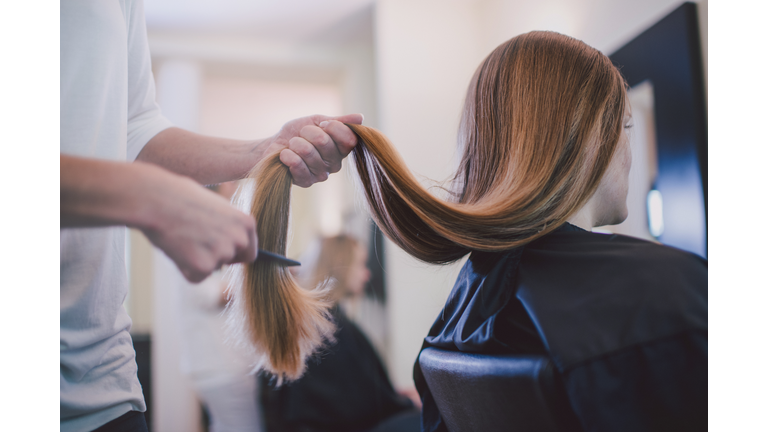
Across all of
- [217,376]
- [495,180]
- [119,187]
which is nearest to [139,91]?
[119,187]

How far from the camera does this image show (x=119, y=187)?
404mm

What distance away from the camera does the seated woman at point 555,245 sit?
54 centimetres

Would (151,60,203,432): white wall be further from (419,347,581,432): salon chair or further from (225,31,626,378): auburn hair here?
(419,347,581,432): salon chair

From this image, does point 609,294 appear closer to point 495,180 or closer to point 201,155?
point 495,180

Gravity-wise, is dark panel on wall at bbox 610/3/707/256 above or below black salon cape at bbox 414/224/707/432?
above

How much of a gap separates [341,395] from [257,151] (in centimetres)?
128

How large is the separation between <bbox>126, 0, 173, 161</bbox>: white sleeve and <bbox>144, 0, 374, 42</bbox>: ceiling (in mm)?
798

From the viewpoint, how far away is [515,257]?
0.66 metres

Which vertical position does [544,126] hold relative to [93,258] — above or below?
above

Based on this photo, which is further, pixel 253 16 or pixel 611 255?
pixel 253 16

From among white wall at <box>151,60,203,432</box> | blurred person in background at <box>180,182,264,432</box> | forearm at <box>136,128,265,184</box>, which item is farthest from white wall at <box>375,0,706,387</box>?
white wall at <box>151,60,203,432</box>

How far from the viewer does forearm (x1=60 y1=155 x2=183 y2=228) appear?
1.33ft
